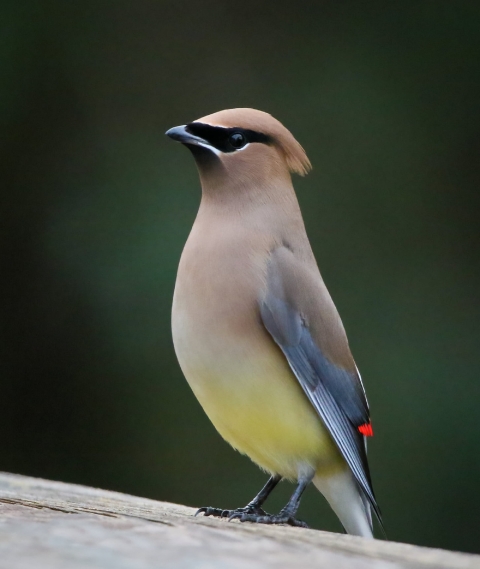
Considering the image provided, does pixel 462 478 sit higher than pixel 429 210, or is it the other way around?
pixel 429 210

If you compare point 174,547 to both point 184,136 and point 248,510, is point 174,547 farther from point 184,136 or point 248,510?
point 184,136

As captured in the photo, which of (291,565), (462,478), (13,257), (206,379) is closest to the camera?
(291,565)

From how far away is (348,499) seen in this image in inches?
110

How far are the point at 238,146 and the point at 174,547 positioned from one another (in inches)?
62.6

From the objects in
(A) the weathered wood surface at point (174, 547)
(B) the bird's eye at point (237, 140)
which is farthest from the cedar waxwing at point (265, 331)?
(A) the weathered wood surface at point (174, 547)

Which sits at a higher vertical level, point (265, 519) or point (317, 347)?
point (317, 347)

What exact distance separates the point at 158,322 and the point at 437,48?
2.17 meters

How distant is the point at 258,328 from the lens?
8.23 feet

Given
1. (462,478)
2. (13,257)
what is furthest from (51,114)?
(462,478)

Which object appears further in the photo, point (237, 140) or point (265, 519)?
point (237, 140)

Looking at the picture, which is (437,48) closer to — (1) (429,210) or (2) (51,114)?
(1) (429,210)

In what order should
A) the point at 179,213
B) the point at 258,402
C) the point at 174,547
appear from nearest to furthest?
the point at 174,547 → the point at 258,402 → the point at 179,213

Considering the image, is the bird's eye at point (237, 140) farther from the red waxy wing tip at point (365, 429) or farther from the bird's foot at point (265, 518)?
the bird's foot at point (265, 518)

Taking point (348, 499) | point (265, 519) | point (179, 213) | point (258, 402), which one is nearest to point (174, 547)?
point (265, 519)
